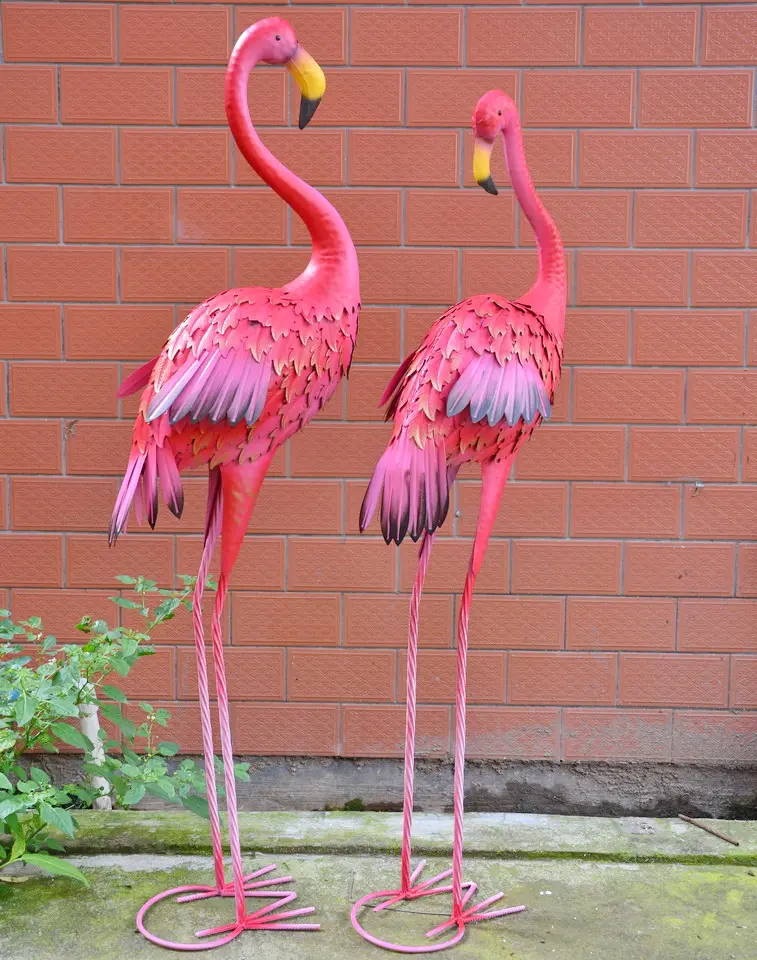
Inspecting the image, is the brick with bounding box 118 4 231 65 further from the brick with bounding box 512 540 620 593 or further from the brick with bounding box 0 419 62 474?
the brick with bounding box 512 540 620 593

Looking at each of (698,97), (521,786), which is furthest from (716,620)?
(698,97)

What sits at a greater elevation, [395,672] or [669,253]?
[669,253]

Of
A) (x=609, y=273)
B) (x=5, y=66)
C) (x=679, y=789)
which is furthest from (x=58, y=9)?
(x=679, y=789)

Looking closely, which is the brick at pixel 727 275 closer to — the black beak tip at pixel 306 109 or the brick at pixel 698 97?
the brick at pixel 698 97

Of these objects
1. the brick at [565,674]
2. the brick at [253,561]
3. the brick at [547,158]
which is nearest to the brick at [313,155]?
the brick at [547,158]

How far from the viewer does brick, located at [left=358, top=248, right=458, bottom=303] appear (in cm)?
312

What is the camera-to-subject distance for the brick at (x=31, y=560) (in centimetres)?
322

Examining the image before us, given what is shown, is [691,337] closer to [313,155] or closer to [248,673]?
[313,155]

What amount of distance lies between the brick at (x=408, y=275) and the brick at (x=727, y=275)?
851 millimetres

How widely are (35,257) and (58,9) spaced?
84cm

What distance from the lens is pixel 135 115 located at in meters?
3.09

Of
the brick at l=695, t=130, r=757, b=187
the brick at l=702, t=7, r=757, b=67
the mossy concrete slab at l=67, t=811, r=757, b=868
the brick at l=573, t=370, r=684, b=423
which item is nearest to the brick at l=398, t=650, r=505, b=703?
the mossy concrete slab at l=67, t=811, r=757, b=868

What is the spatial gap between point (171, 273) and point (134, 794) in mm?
1730

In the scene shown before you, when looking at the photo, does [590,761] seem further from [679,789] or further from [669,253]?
[669,253]
